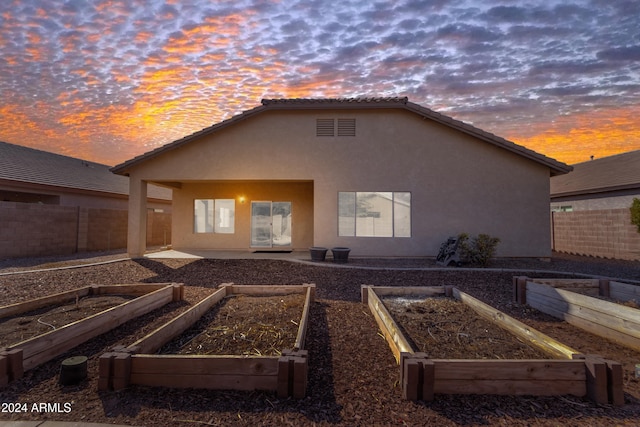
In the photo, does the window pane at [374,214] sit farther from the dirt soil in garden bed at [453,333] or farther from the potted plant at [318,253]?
the dirt soil in garden bed at [453,333]

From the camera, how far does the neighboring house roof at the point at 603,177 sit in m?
13.6

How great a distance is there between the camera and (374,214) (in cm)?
1135

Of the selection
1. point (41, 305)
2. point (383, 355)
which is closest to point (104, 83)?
point (41, 305)

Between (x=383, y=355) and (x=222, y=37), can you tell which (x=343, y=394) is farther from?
(x=222, y=37)

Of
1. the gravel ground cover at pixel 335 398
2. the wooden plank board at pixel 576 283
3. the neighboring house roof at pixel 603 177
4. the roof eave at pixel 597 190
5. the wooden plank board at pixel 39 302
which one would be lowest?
the gravel ground cover at pixel 335 398

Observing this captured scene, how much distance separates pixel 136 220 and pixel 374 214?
8768mm

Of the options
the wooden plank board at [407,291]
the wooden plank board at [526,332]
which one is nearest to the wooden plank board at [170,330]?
the wooden plank board at [407,291]

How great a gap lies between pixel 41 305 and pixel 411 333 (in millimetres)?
6021

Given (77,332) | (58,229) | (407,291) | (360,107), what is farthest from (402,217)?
(58,229)

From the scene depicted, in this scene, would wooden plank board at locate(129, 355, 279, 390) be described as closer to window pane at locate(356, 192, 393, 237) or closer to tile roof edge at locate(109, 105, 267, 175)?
window pane at locate(356, 192, 393, 237)

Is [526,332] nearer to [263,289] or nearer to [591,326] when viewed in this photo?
[591,326]

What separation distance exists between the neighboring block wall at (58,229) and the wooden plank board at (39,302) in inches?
364

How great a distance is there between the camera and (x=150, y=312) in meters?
5.30

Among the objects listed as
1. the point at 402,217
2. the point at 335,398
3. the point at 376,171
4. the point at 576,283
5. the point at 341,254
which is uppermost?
the point at 376,171
